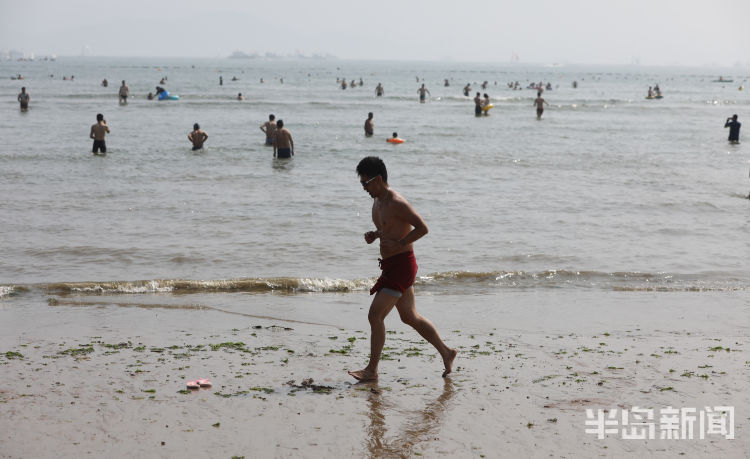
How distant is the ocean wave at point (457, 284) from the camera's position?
930 centimetres

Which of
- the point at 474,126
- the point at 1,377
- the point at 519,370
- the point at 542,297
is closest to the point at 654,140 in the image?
the point at 474,126

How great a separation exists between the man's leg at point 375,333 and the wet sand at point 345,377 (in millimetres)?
144

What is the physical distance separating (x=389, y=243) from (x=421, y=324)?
0.74 metres

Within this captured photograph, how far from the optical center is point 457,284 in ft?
32.2

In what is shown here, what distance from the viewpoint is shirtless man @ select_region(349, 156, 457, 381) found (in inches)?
214

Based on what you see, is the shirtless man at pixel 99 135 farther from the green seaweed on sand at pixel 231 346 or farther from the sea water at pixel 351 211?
the green seaweed on sand at pixel 231 346

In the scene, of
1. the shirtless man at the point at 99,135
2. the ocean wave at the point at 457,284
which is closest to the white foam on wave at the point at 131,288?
the ocean wave at the point at 457,284

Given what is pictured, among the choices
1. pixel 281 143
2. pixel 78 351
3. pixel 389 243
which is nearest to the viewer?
pixel 389 243

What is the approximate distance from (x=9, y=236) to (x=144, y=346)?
22.1 ft

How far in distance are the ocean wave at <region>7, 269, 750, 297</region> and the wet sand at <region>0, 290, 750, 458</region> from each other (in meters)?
0.55

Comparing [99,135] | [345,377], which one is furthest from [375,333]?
[99,135]

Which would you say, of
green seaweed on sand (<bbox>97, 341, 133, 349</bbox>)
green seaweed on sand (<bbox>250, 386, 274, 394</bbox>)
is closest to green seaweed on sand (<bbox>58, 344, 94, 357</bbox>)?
green seaweed on sand (<bbox>97, 341, 133, 349</bbox>)

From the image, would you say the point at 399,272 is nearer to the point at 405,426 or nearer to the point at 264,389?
the point at 405,426

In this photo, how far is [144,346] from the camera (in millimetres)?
6664
